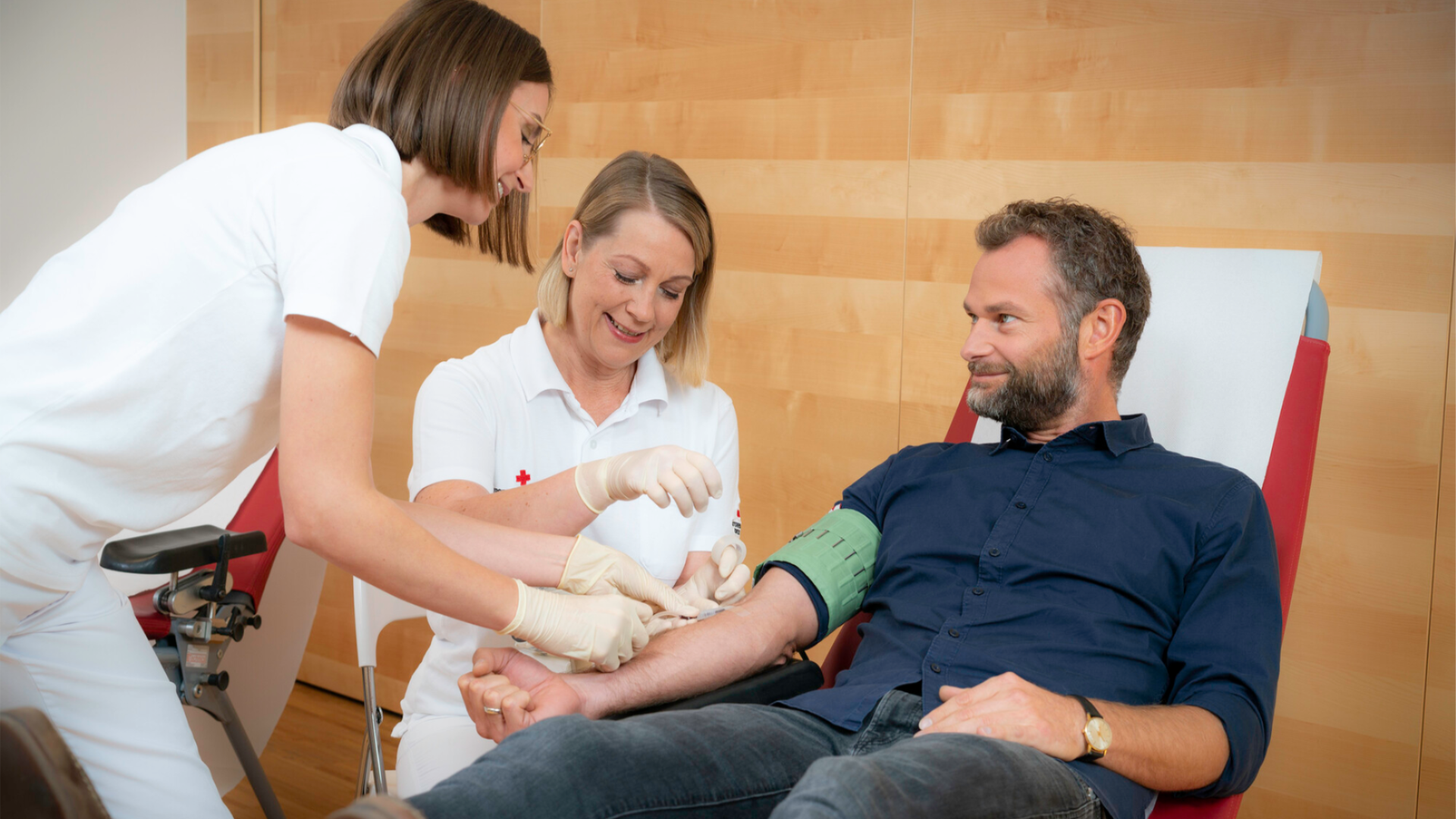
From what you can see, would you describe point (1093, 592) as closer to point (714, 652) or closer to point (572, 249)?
point (714, 652)

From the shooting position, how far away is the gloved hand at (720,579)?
1.63 m

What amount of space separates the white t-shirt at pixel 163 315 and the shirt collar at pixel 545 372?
0.62 meters

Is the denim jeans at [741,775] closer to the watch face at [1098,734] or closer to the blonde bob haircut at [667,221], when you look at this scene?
the watch face at [1098,734]

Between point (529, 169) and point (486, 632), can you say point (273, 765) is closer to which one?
point (486, 632)

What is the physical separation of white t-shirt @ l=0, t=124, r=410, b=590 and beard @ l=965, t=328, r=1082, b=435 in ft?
2.99

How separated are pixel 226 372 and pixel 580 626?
19.8 inches

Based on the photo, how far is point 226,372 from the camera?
1093mm

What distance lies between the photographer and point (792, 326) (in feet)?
7.79

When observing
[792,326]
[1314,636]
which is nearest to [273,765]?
[792,326]

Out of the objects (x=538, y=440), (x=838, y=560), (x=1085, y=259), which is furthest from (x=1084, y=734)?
(x=538, y=440)

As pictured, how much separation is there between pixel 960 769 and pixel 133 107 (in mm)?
3335

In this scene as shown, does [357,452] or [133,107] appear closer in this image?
[357,452]

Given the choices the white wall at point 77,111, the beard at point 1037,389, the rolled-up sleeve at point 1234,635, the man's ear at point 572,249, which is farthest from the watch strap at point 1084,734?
the white wall at point 77,111

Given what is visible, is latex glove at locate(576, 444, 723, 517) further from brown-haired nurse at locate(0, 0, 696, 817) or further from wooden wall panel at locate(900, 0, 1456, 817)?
wooden wall panel at locate(900, 0, 1456, 817)
